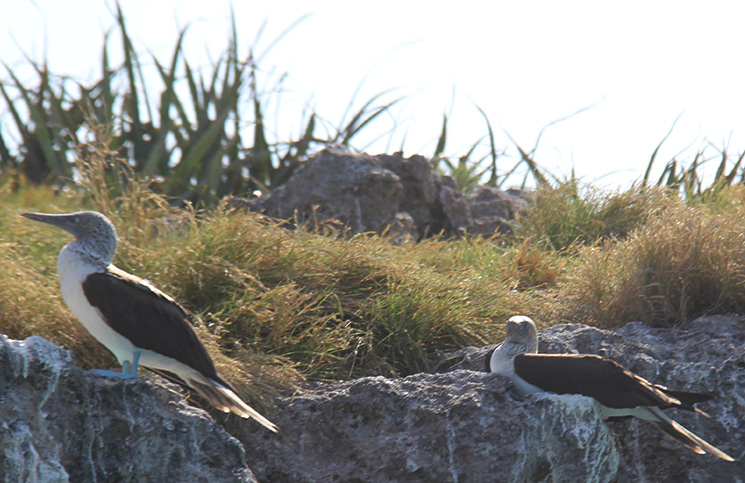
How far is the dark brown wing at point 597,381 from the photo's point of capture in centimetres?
375

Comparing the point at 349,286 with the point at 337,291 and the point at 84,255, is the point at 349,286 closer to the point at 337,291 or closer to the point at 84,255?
the point at 337,291

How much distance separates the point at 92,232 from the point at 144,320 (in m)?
0.50

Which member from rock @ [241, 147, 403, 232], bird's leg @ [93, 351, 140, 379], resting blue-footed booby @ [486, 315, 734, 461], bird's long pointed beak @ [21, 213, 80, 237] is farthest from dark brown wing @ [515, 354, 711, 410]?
rock @ [241, 147, 403, 232]

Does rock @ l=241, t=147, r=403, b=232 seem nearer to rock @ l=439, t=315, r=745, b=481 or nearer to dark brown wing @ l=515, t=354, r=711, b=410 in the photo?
rock @ l=439, t=315, r=745, b=481

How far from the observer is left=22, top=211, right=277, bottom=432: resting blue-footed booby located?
345 centimetres

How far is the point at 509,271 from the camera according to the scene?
633 centimetres

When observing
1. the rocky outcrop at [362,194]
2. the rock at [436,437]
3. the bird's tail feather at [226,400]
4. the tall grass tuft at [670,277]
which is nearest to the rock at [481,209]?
the rocky outcrop at [362,194]

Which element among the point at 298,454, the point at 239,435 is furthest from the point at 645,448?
the point at 239,435

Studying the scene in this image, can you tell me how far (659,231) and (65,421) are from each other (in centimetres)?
395

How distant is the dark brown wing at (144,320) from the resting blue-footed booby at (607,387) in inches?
59.9

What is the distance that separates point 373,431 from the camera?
3797 millimetres

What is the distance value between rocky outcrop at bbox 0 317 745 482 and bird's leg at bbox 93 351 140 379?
0.14ft

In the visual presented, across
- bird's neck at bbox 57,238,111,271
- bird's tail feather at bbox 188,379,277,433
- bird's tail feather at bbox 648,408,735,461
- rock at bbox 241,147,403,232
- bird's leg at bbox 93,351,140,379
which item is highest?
rock at bbox 241,147,403,232

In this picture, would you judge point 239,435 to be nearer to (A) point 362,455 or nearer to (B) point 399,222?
(A) point 362,455
